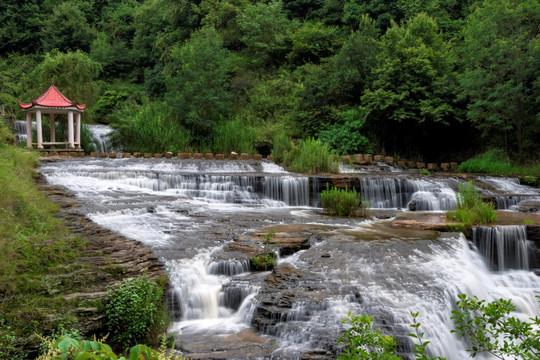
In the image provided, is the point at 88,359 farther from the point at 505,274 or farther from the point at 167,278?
the point at 505,274

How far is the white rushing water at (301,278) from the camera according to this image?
15.0 ft

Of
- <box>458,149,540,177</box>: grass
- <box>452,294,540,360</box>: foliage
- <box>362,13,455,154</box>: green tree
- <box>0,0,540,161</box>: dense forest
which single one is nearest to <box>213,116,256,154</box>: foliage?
<box>0,0,540,161</box>: dense forest

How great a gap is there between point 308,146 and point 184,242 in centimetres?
858

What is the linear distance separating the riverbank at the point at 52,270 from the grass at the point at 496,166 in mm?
14328

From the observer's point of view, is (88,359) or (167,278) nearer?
(88,359)

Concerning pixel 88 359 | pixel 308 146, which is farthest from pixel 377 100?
pixel 88 359

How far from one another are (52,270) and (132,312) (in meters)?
1.19

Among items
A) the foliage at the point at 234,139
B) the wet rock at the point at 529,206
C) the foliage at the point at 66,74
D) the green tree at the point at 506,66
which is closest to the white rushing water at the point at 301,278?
the wet rock at the point at 529,206

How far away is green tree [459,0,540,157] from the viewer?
14.2 metres

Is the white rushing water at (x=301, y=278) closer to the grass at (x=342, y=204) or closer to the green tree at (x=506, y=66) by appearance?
the grass at (x=342, y=204)

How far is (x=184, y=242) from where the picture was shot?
21.8ft

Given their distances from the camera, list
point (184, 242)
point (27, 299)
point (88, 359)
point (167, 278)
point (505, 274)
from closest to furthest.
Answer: point (88, 359), point (27, 299), point (167, 278), point (184, 242), point (505, 274)

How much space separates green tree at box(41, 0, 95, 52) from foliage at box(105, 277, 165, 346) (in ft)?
118

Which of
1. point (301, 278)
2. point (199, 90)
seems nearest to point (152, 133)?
point (199, 90)
